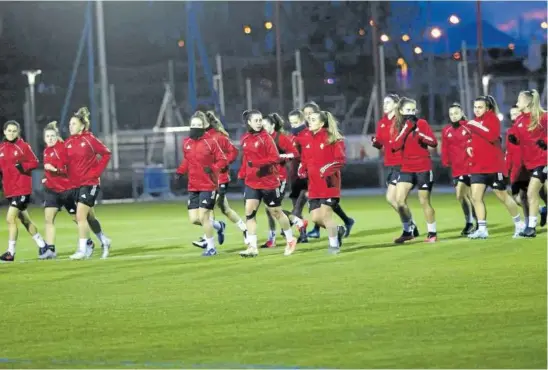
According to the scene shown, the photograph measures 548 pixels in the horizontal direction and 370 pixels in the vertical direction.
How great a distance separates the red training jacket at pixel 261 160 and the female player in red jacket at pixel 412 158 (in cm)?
184

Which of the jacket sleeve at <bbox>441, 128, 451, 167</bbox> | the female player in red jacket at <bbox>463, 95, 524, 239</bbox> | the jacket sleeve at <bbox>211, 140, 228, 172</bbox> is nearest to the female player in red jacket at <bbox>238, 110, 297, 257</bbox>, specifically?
the jacket sleeve at <bbox>211, 140, 228, 172</bbox>

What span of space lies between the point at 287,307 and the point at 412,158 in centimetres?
701

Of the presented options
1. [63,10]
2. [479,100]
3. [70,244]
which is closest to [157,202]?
[70,244]

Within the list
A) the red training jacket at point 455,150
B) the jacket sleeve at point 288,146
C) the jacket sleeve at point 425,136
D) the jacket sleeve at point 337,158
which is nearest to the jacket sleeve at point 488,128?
the jacket sleeve at point 425,136

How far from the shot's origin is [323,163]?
18.2 metres

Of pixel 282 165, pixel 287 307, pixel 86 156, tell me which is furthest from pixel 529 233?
pixel 287 307

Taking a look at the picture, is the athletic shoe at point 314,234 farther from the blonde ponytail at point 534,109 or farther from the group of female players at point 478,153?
the blonde ponytail at point 534,109

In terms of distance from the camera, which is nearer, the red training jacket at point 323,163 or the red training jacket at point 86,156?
the red training jacket at point 323,163

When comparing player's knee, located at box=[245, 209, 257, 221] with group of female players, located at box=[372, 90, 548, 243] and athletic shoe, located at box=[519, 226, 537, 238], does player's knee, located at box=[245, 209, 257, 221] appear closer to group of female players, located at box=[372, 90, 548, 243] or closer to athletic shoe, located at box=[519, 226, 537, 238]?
group of female players, located at box=[372, 90, 548, 243]

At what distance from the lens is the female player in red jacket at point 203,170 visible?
62.4 feet

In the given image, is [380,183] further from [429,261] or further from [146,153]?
[429,261]

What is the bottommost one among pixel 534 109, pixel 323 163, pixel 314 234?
pixel 314 234

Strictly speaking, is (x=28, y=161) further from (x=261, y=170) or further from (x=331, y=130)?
(x=331, y=130)

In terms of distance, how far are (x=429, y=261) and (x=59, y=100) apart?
153 ft
